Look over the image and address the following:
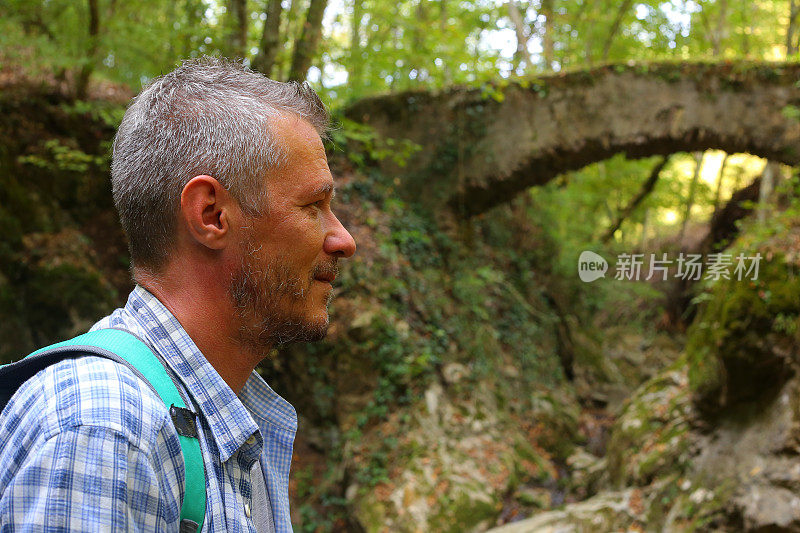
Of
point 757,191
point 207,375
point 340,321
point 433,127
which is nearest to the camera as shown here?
point 207,375

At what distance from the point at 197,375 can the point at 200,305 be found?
15cm

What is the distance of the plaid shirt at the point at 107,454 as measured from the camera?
2.55 feet

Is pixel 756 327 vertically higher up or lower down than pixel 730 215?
lower down

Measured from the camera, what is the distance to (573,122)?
8.38 metres

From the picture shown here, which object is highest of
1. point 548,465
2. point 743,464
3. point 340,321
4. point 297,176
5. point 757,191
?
point 757,191

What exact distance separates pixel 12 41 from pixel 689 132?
7.85 meters

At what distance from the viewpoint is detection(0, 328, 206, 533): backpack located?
91cm

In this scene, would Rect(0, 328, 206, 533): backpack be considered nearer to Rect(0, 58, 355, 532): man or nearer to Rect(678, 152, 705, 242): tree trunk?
Rect(0, 58, 355, 532): man

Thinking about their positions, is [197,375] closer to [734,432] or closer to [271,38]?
[734,432]

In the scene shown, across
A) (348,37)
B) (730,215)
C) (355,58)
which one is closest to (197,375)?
(355,58)

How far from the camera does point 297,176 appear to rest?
1.23 meters

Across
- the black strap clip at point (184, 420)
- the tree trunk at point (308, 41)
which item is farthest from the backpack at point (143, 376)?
the tree trunk at point (308, 41)

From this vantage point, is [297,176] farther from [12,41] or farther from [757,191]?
[757,191]

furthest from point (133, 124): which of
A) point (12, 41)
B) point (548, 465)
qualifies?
point (548, 465)
